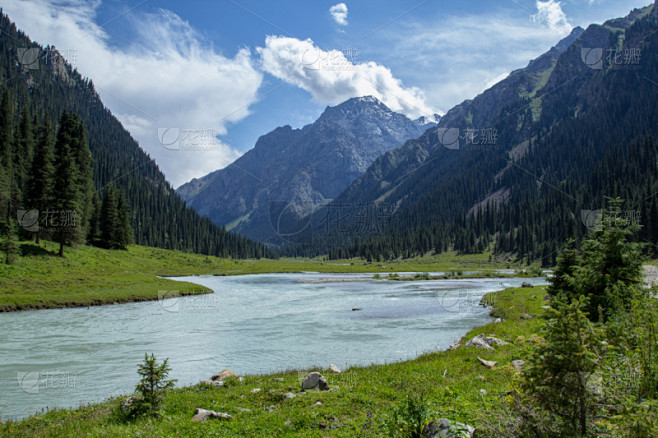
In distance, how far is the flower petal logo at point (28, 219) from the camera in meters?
51.4

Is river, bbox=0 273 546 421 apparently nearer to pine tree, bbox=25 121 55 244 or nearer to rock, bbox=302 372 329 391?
rock, bbox=302 372 329 391

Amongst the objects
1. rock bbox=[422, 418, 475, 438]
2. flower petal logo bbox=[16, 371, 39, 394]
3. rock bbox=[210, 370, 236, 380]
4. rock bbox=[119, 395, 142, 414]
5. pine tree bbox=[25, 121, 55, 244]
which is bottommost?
flower petal logo bbox=[16, 371, 39, 394]

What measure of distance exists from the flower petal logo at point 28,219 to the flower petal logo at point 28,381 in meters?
43.4

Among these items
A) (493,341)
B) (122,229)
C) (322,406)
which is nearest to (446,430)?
(322,406)

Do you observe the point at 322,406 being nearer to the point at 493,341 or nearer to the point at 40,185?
the point at 493,341

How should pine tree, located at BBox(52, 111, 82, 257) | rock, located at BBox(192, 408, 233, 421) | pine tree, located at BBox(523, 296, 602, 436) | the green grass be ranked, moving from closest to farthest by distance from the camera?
pine tree, located at BBox(523, 296, 602, 436) → the green grass → rock, located at BBox(192, 408, 233, 421) → pine tree, located at BBox(52, 111, 82, 257)

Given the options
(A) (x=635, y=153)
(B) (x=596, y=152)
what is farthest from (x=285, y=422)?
(B) (x=596, y=152)

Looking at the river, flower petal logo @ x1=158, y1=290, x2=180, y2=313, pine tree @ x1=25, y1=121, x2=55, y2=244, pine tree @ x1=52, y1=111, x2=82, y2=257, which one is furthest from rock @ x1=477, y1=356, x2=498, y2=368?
pine tree @ x1=25, y1=121, x2=55, y2=244

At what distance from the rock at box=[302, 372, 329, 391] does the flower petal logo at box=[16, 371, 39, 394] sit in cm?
1127

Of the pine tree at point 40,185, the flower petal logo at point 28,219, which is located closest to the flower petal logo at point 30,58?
the pine tree at point 40,185

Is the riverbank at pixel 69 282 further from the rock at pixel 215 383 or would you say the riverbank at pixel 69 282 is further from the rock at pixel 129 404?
the rock at pixel 129 404

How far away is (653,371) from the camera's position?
6.29 meters

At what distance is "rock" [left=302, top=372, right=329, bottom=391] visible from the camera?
12617mm

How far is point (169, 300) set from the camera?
→ 43750 mm
